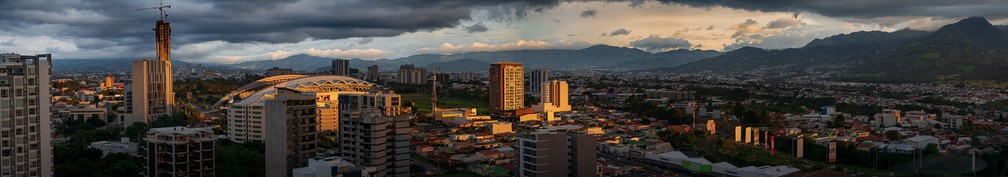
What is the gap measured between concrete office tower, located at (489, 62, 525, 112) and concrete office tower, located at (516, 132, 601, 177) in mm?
18765

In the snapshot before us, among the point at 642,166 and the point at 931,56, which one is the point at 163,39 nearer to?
the point at 642,166

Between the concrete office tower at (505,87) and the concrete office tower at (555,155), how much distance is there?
1876 cm

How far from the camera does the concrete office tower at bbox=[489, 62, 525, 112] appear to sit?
104 ft

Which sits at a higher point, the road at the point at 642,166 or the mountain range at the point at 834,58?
the mountain range at the point at 834,58

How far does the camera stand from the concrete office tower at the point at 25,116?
34.0 ft

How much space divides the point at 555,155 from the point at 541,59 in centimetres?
11948

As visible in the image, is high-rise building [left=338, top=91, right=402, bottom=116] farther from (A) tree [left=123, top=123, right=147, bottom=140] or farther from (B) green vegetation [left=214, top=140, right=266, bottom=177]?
(B) green vegetation [left=214, top=140, right=266, bottom=177]

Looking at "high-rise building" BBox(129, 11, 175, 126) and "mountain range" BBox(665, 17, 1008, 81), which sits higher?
"mountain range" BBox(665, 17, 1008, 81)

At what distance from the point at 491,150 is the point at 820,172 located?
24.3 feet

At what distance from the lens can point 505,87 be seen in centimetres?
3162

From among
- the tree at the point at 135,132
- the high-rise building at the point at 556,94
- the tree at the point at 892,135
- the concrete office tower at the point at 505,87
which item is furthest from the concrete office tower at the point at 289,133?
the high-rise building at the point at 556,94

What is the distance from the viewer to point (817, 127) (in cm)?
2486

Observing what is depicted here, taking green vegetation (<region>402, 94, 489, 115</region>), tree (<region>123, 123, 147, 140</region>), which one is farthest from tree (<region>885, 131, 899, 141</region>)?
tree (<region>123, 123, 147, 140</region>)

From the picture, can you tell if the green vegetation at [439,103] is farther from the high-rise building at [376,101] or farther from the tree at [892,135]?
the tree at [892,135]
